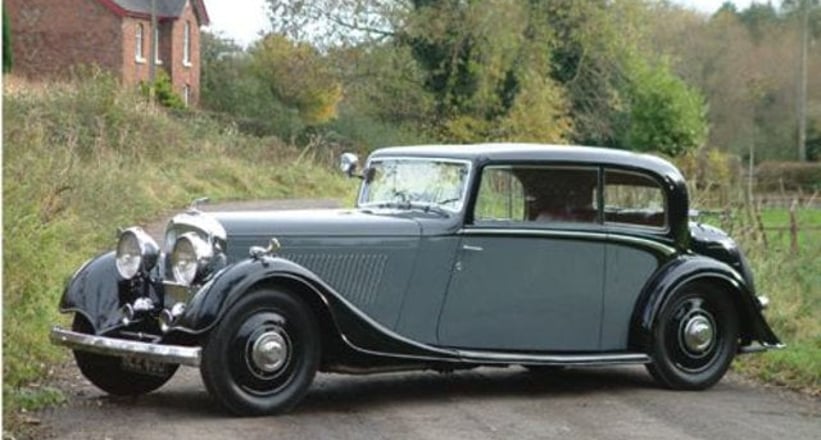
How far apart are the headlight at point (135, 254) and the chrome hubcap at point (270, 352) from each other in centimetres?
96

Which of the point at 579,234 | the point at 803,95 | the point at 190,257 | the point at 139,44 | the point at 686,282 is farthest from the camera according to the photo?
the point at 803,95

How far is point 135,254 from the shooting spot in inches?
339

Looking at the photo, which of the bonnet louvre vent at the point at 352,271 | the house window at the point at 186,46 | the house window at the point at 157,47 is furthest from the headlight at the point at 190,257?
the house window at the point at 186,46

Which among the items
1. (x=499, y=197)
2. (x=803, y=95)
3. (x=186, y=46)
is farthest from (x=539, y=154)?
(x=803, y=95)

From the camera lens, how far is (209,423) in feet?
25.9

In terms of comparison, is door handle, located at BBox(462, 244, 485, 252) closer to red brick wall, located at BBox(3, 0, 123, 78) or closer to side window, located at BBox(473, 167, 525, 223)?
side window, located at BBox(473, 167, 525, 223)

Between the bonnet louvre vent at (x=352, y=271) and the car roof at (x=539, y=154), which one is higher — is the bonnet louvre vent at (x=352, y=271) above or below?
below

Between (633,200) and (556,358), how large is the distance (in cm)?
131

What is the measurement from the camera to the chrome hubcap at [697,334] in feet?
31.9

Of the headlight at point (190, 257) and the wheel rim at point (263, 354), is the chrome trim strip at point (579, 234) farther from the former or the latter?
the headlight at point (190, 257)

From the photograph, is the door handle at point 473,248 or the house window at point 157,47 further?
the house window at point 157,47

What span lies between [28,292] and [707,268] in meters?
4.65

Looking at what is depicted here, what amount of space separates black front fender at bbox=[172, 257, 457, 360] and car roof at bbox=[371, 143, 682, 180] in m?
1.36

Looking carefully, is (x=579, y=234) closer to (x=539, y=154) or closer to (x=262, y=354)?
(x=539, y=154)
